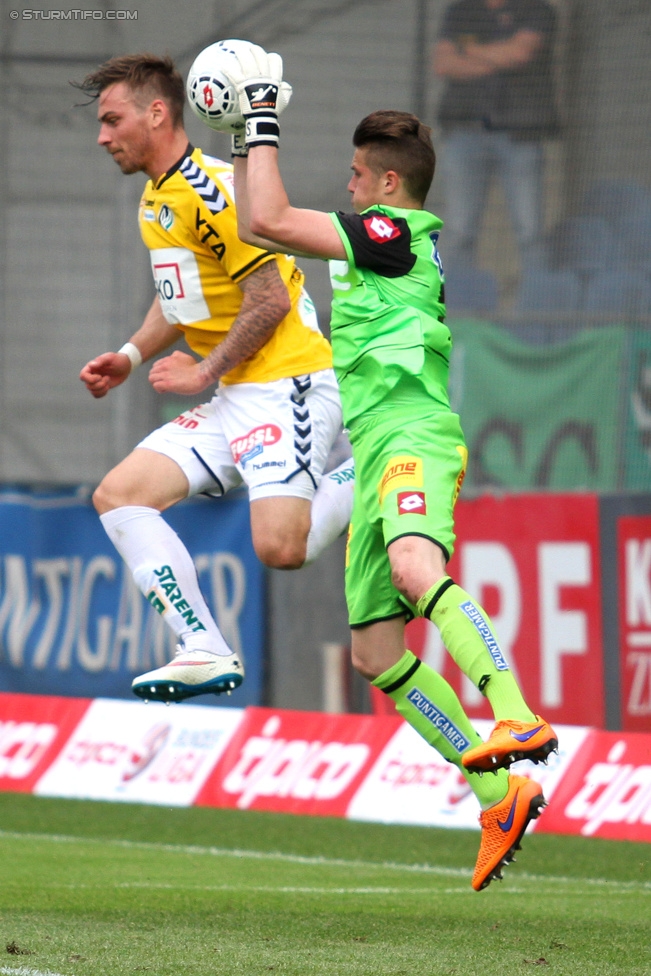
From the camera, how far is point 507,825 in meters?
4.96

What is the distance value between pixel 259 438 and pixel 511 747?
214 centimetres

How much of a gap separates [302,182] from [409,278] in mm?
6332

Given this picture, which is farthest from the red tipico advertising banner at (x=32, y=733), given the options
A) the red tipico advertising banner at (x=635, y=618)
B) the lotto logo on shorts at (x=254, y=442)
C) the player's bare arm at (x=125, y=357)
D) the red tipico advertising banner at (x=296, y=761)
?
the lotto logo on shorts at (x=254, y=442)

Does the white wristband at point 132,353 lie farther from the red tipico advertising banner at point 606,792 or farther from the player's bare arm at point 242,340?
the red tipico advertising banner at point 606,792

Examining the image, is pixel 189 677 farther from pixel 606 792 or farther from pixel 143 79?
pixel 606 792

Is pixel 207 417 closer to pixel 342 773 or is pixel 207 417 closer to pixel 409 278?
pixel 409 278

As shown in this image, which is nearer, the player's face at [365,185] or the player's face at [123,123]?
the player's face at [365,185]

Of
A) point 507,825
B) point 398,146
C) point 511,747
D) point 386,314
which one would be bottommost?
point 507,825

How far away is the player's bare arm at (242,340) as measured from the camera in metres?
6.21

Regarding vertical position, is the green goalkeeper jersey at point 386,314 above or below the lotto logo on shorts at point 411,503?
above

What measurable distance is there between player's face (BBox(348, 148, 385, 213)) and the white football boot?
172 cm

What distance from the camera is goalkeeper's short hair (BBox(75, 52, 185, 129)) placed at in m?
6.37

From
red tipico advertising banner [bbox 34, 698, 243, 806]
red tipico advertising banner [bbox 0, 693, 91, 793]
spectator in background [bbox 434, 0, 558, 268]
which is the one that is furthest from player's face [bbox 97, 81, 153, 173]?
spectator in background [bbox 434, 0, 558, 268]

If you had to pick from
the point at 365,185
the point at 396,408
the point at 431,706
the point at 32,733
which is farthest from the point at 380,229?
the point at 32,733
